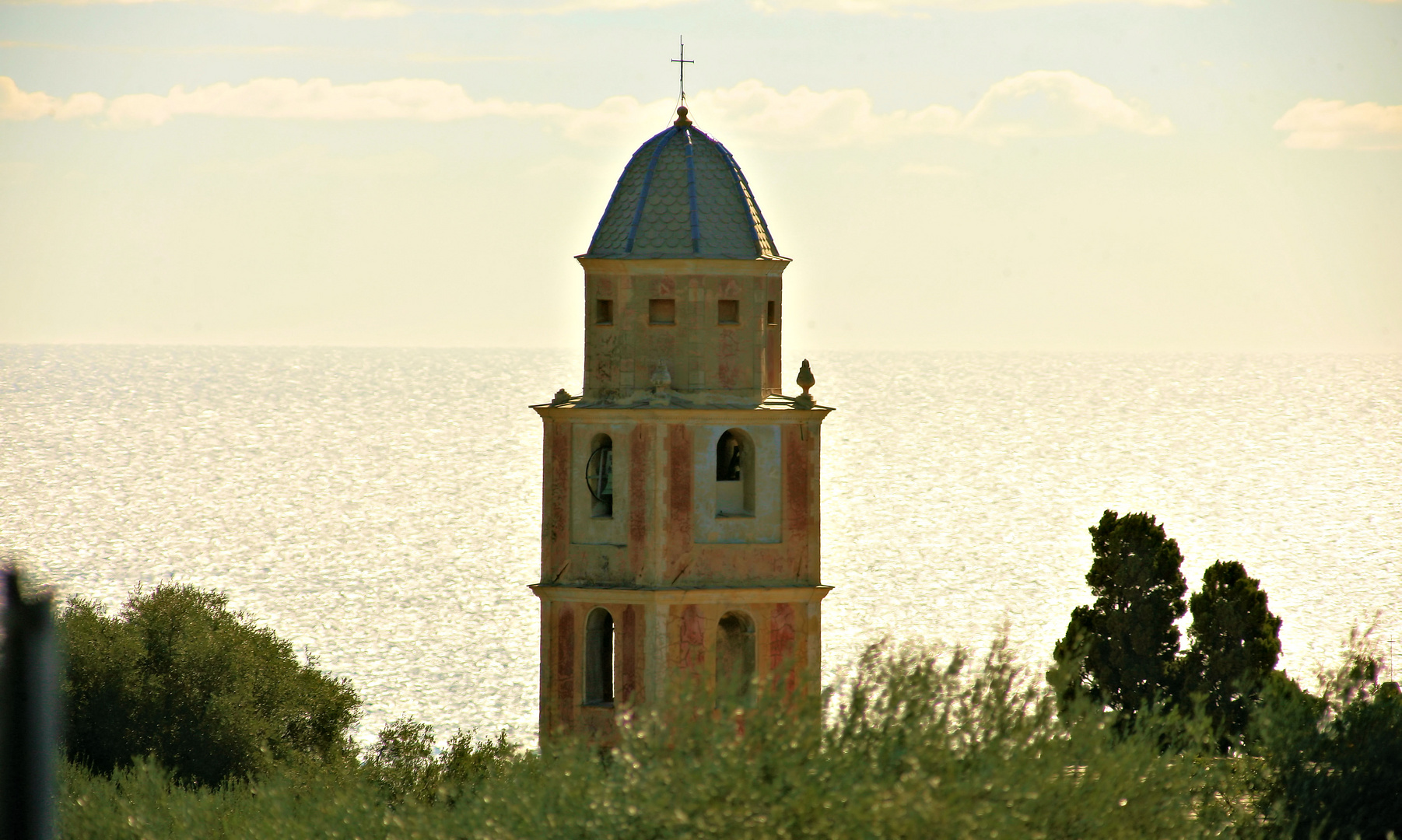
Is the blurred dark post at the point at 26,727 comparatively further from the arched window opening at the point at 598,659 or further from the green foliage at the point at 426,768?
the arched window opening at the point at 598,659

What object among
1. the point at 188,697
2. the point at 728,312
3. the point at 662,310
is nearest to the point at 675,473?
the point at 662,310

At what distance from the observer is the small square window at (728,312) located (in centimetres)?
2712

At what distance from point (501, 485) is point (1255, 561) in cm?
6206

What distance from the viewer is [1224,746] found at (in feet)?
141

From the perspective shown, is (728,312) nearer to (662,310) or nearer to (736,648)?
(662,310)

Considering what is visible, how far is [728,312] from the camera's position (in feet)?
89.3

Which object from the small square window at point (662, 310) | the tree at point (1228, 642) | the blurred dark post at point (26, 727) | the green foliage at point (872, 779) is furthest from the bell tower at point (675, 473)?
the tree at point (1228, 642)

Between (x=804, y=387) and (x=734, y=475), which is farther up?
(x=804, y=387)

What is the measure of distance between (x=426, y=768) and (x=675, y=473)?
953cm

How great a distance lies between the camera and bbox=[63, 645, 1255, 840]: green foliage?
18.5 m

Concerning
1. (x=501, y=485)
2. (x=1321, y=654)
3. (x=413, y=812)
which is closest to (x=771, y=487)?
(x=413, y=812)

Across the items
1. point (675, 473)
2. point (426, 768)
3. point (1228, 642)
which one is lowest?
point (426, 768)

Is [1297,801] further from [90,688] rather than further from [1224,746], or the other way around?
[90,688]

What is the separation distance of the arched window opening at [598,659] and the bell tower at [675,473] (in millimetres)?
32
